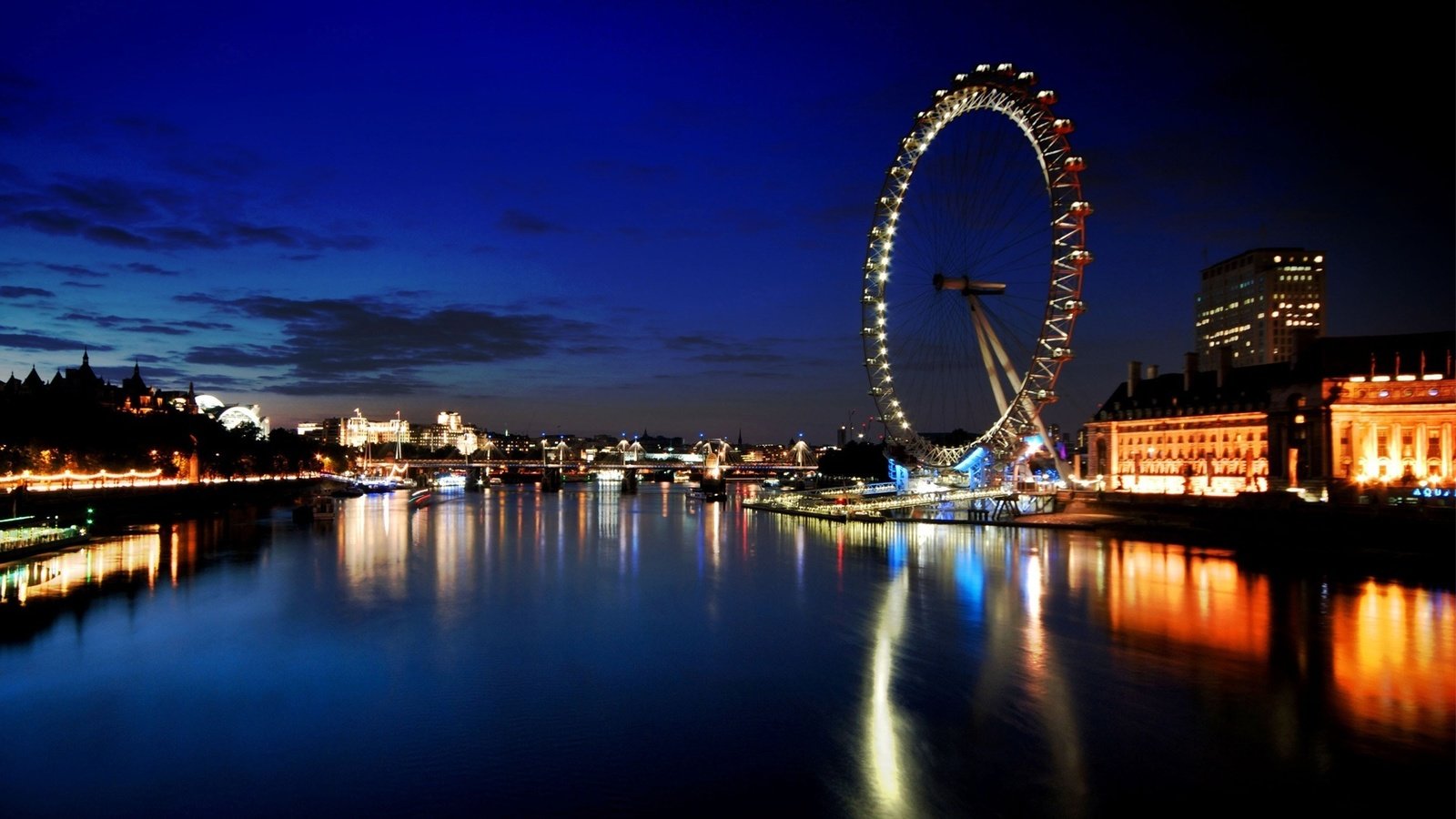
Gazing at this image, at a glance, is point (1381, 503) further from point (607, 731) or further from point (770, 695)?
point (607, 731)

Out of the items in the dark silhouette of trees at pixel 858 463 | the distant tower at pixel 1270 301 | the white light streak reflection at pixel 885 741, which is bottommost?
the white light streak reflection at pixel 885 741

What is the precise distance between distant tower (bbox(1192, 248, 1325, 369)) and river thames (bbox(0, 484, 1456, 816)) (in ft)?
238

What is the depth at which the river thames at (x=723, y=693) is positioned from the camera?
441 inches

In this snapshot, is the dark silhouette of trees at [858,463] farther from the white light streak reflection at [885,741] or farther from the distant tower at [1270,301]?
the white light streak reflection at [885,741]

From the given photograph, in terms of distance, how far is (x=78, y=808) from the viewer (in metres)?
10.7

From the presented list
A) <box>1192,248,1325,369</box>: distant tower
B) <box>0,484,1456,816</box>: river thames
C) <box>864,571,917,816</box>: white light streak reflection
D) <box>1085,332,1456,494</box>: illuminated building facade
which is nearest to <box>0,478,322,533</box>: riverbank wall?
<box>0,484,1456,816</box>: river thames

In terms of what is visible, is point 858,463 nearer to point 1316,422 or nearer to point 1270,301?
point 1270,301

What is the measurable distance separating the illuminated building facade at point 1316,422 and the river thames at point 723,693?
1595 cm

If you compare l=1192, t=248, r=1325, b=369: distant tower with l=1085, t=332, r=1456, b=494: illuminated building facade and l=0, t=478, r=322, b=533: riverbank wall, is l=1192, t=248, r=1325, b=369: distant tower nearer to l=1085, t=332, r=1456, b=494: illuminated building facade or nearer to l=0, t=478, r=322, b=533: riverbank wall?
l=1085, t=332, r=1456, b=494: illuminated building facade

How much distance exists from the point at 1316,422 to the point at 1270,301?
191 feet

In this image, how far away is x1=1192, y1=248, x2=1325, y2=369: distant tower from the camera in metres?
92.4

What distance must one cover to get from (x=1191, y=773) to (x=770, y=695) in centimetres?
577

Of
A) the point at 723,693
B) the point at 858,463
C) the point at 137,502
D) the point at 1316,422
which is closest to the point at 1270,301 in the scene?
the point at 858,463

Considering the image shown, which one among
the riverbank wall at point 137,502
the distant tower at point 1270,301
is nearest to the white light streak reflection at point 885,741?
the riverbank wall at point 137,502
